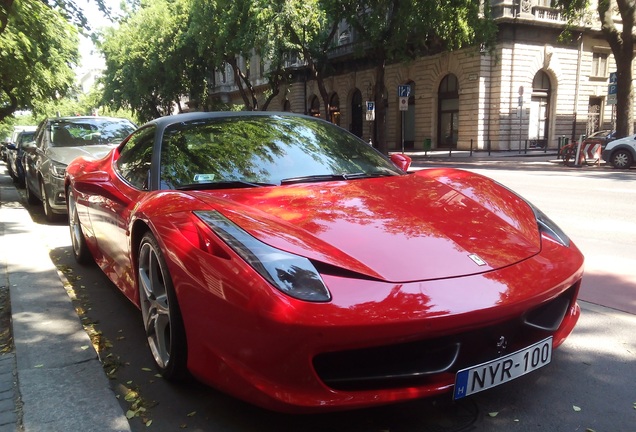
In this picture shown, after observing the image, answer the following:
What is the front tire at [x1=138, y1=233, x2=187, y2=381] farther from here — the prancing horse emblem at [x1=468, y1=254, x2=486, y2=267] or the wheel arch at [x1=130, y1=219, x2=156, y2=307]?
the prancing horse emblem at [x1=468, y1=254, x2=486, y2=267]

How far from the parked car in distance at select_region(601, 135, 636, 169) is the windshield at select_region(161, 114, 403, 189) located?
51.9 feet

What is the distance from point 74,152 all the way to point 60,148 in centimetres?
Result: 35

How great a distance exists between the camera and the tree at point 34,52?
26.1 feet

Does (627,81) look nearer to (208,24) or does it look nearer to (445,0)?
(445,0)

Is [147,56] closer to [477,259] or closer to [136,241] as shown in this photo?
[136,241]

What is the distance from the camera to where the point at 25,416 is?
2.32 metres

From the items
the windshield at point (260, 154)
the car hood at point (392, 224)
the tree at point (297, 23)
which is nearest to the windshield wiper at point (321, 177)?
the windshield at point (260, 154)

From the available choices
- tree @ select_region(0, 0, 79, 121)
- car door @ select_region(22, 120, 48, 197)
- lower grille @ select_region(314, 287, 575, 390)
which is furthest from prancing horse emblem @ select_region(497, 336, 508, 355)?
car door @ select_region(22, 120, 48, 197)

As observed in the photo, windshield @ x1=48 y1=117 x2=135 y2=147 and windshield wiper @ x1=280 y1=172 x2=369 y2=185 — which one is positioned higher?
windshield @ x1=48 y1=117 x2=135 y2=147

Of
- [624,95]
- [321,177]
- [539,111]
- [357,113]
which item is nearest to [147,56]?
[357,113]

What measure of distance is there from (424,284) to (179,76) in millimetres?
36934

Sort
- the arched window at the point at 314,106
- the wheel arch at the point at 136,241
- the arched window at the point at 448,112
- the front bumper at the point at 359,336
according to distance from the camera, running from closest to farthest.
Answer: the front bumper at the point at 359,336 < the wheel arch at the point at 136,241 < the arched window at the point at 448,112 < the arched window at the point at 314,106

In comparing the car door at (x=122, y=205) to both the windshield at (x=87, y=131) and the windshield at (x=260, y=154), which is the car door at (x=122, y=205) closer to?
the windshield at (x=260, y=154)

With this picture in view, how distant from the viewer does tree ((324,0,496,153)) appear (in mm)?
21500
